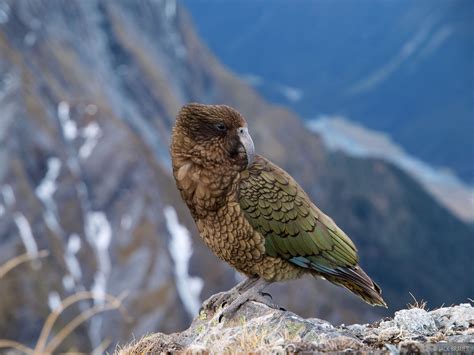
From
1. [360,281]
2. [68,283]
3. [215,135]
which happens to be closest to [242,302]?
[360,281]

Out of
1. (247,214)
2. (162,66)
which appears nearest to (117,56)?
(162,66)

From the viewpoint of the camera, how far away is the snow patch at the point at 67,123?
100875mm

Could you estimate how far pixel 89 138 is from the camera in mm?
102438

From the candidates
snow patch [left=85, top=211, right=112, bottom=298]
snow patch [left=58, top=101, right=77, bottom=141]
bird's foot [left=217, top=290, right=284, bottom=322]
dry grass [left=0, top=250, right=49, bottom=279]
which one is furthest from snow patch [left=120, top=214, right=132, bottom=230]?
dry grass [left=0, top=250, right=49, bottom=279]

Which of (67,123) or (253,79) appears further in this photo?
(253,79)

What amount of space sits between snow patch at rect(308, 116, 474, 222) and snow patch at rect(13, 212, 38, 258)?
96.8m

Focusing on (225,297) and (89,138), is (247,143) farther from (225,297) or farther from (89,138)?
(89,138)

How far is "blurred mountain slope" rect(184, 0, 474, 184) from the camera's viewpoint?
160 m

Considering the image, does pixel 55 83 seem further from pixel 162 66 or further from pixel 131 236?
pixel 162 66

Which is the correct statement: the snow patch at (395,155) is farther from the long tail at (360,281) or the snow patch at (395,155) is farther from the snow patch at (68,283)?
the long tail at (360,281)

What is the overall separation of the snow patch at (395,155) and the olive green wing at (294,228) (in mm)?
150109

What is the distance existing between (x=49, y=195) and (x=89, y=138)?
43.3 ft

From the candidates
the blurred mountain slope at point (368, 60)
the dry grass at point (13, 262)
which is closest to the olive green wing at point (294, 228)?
the dry grass at point (13, 262)

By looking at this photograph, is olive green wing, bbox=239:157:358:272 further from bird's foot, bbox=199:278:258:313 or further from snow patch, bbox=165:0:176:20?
snow patch, bbox=165:0:176:20
